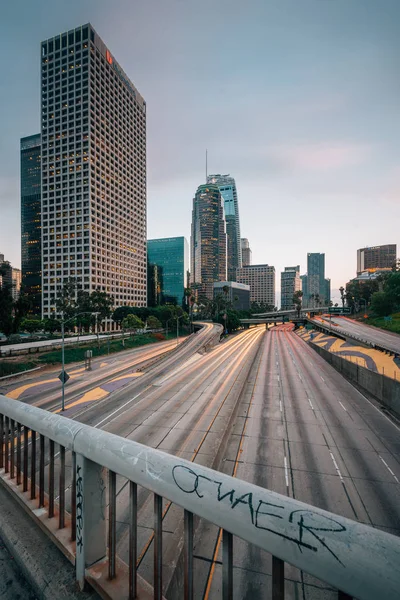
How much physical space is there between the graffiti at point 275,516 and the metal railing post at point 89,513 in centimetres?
123

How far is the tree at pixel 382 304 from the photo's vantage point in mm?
84838

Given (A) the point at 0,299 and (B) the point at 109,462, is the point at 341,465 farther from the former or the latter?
(A) the point at 0,299

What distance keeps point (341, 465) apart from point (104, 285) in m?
123

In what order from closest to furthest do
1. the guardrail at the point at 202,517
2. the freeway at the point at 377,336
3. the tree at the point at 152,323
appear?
the guardrail at the point at 202,517 < the freeway at the point at 377,336 < the tree at the point at 152,323

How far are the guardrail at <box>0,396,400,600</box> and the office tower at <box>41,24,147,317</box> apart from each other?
405ft

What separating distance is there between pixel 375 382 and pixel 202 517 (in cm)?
3213

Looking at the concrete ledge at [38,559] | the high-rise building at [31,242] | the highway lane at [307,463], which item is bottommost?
the highway lane at [307,463]

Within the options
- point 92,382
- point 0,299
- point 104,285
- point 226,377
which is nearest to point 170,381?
point 226,377

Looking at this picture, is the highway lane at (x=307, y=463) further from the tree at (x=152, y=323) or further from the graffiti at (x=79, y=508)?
the tree at (x=152, y=323)

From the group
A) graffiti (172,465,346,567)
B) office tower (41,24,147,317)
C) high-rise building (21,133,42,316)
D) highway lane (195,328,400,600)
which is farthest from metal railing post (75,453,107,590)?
high-rise building (21,133,42,316)

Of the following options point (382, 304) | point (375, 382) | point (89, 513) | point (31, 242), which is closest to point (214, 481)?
point (89, 513)

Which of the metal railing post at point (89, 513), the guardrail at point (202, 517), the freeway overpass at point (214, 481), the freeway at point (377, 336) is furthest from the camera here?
the freeway at point (377, 336)

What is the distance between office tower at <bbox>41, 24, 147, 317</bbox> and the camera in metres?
122

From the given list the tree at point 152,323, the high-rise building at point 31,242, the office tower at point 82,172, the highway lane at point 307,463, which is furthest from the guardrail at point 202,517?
the high-rise building at point 31,242
